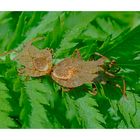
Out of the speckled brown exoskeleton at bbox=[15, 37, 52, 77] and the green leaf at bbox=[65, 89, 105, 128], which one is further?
the speckled brown exoskeleton at bbox=[15, 37, 52, 77]

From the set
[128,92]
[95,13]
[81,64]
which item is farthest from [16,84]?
[95,13]

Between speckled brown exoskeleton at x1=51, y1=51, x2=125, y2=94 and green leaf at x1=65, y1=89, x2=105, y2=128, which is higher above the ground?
speckled brown exoskeleton at x1=51, y1=51, x2=125, y2=94

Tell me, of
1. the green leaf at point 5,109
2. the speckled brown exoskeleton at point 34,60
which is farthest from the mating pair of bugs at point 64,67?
the green leaf at point 5,109

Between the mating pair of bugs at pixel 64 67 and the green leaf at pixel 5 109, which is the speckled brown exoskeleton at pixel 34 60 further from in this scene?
the green leaf at pixel 5 109

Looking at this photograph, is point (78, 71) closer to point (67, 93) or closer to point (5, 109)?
point (67, 93)

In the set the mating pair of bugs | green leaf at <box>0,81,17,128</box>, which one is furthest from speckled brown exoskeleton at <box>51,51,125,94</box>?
green leaf at <box>0,81,17,128</box>

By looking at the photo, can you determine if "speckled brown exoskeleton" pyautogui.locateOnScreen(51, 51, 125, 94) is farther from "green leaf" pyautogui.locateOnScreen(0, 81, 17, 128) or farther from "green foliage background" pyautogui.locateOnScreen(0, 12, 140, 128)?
"green leaf" pyautogui.locateOnScreen(0, 81, 17, 128)

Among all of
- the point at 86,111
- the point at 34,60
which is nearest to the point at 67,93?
the point at 86,111
